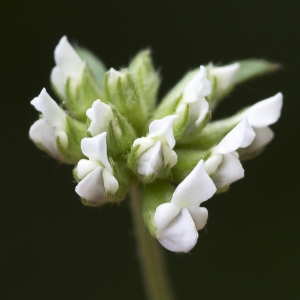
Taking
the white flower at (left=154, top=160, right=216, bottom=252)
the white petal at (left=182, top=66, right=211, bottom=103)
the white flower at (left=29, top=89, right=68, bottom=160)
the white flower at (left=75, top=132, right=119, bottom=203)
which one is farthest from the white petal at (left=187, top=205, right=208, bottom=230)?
the white flower at (left=29, top=89, right=68, bottom=160)

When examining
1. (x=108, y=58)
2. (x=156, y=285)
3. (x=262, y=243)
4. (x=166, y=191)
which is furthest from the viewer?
(x=108, y=58)

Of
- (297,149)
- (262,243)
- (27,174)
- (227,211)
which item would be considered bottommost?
(262,243)

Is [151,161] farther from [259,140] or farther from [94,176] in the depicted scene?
[259,140]

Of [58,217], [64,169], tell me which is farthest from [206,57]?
[58,217]

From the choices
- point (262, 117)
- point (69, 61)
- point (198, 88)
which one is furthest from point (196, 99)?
point (69, 61)

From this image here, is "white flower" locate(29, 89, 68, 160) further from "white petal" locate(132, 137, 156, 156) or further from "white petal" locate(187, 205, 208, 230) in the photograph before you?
"white petal" locate(187, 205, 208, 230)

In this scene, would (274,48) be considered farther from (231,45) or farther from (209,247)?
(209,247)
